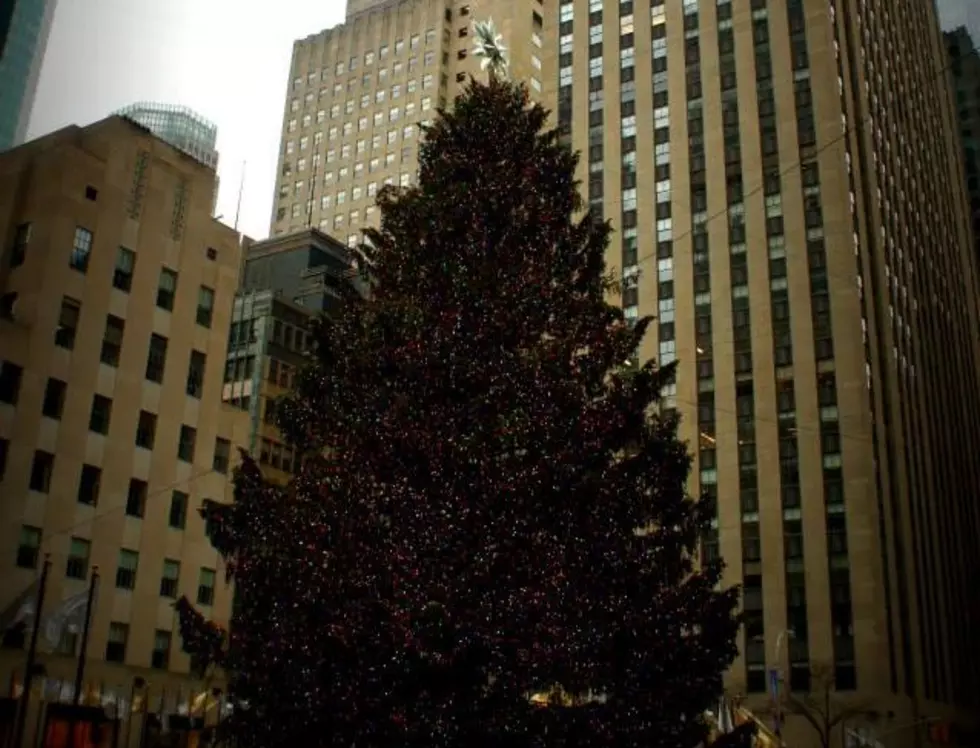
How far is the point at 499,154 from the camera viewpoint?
75.7 ft

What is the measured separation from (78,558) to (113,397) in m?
6.62

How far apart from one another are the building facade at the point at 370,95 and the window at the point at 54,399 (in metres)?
77.1

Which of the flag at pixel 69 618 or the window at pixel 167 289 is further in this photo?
the window at pixel 167 289

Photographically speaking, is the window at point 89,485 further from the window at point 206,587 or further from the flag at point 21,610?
the window at point 206,587

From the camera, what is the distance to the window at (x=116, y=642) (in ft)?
133

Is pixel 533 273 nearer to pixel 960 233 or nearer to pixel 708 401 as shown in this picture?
pixel 708 401

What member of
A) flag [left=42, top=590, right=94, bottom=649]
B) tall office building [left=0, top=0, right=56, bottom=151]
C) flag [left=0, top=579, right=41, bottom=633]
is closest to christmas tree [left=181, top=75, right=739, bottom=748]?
flag [left=42, top=590, right=94, bottom=649]

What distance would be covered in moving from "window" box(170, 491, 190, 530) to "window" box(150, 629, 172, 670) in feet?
14.3

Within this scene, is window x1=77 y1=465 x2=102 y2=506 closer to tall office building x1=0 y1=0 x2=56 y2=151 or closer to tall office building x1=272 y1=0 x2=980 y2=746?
tall office building x1=272 y1=0 x2=980 y2=746

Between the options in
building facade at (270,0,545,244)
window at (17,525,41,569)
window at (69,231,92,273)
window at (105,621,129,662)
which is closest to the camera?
window at (17,525,41,569)

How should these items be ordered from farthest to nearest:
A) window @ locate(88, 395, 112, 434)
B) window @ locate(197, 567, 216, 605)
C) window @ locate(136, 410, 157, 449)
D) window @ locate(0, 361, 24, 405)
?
window @ locate(197, 567, 216, 605), window @ locate(136, 410, 157, 449), window @ locate(88, 395, 112, 434), window @ locate(0, 361, 24, 405)

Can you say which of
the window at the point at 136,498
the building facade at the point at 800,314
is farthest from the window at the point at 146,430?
the building facade at the point at 800,314

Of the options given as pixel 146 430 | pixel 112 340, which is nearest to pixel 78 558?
pixel 146 430

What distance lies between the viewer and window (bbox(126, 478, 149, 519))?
140ft
